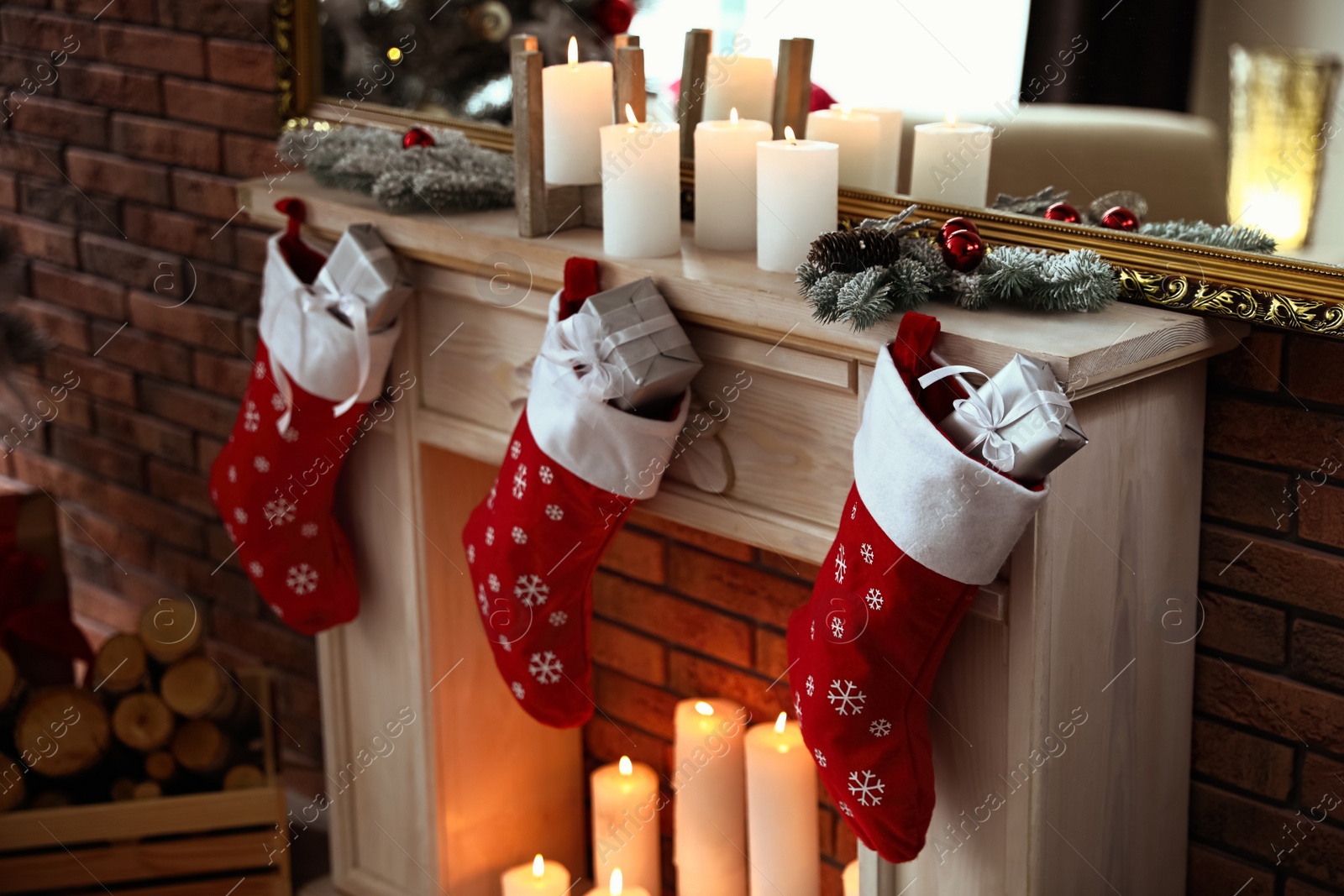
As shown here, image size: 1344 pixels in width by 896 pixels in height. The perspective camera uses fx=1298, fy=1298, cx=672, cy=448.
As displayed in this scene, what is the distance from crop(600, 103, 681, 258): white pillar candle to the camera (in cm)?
136

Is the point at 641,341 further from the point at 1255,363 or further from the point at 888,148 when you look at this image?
the point at 1255,363

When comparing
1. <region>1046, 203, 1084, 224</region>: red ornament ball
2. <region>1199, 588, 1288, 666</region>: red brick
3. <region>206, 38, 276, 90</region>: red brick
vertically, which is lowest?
<region>1199, 588, 1288, 666</region>: red brick

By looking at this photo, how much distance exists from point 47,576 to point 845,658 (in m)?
1.66

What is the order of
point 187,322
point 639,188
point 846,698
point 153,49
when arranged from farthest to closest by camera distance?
point 187,322, point 153,49, point 639,188, point 846,698

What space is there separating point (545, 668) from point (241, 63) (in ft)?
3.70

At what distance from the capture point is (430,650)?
1795 mm

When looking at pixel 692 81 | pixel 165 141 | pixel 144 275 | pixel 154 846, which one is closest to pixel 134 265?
pixel 144 275

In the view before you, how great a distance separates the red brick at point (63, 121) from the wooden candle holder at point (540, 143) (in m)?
1.14

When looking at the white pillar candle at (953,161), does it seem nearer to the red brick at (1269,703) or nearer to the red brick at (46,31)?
the red brick at (1269,703)

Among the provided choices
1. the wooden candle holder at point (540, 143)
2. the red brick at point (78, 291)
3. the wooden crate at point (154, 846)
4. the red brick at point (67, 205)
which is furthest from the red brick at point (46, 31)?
the wooden crate at point (154, 846)

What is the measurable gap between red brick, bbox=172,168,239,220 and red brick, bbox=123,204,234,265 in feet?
0.06

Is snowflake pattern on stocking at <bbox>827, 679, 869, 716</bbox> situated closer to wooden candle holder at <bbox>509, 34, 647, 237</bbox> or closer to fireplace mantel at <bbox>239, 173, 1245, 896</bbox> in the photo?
fireplace mantel at <bbox>239, 173, 1245, 896</bbox>

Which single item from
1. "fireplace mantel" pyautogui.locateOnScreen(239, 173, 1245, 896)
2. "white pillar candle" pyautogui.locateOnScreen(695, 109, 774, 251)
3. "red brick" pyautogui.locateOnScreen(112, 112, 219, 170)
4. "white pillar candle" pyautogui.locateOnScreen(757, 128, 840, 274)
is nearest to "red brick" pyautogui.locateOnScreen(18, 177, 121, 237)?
"red brick" pyautogui.locateOnScreen(112, 112, 219, 170)

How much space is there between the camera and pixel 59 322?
2.54 metres
